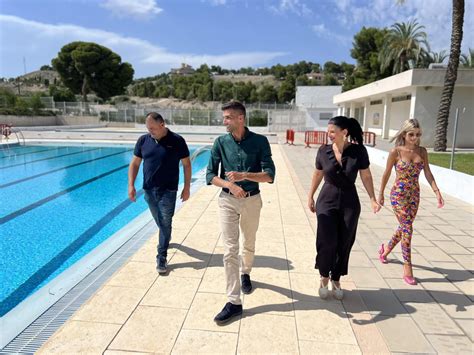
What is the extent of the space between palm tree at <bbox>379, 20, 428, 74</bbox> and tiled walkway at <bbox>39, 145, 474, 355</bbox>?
3358cm

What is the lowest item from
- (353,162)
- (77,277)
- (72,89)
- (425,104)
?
(77,277)

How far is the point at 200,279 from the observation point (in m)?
3.45

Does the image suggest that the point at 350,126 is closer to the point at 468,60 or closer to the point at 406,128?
the point at 406,128

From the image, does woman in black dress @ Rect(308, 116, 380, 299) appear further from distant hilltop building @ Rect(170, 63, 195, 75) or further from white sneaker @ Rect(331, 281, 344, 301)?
distant hilltop building @ Rect(170, 63, 195, 75)

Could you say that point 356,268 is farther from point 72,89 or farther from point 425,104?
point 72,89

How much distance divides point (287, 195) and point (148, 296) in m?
4.68

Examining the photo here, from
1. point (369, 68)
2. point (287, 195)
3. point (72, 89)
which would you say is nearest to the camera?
point (287, 195)

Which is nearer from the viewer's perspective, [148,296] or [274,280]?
[148,296]

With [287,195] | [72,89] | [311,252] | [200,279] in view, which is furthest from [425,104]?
[72,89]

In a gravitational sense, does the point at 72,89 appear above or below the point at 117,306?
above

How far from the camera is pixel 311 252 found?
4.18m

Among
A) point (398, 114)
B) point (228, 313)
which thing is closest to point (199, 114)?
point (398, 114)

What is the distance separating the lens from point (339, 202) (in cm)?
283

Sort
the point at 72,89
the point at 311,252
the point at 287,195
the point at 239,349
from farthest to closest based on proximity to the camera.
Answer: the point at 72,89
the point at 287,195
the point at 311,252
the point at 239,349
